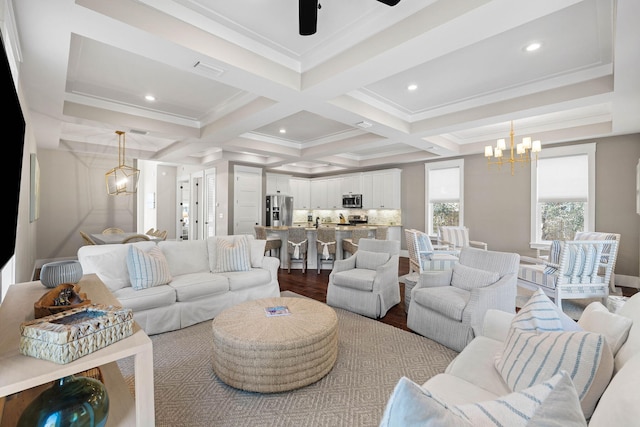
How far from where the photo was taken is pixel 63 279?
188 centimetres

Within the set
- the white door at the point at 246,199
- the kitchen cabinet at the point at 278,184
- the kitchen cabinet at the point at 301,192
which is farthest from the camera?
the kitchen cabinet at the point at 301,192

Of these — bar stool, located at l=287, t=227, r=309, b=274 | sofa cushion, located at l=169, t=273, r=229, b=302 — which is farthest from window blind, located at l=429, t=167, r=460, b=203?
sofa cushion, located at l=169, t=273, r=229, b=302

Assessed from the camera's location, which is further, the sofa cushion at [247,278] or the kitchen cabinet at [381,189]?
the kitchen cabinet at [381,189]

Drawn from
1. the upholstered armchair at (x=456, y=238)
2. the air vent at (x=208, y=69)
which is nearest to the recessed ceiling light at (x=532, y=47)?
the air vent at (x=208, y=69)

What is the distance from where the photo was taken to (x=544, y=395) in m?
0.73

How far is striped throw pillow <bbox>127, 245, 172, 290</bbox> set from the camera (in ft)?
10.3

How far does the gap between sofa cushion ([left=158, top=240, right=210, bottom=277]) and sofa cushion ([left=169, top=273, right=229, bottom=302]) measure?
13 cm

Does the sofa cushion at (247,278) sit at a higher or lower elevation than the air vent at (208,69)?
lower

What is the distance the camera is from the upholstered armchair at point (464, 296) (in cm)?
263

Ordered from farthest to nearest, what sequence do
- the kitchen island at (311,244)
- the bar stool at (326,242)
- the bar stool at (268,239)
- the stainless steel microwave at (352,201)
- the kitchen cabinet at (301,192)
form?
the kitchen cabinet at (301,192)
the stainless steel microwave at (352,201)
the kitchen island at (311,244)
the bar stool at (268,239)
the bar stool at (326,242)

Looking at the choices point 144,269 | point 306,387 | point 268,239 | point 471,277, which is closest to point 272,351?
point 306,387

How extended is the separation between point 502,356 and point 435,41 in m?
2.32

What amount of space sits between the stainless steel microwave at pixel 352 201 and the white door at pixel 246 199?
2.71m

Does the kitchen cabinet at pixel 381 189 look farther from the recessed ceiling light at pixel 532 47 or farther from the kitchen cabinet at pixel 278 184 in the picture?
the recessed ceiling light at pixel 532 47
